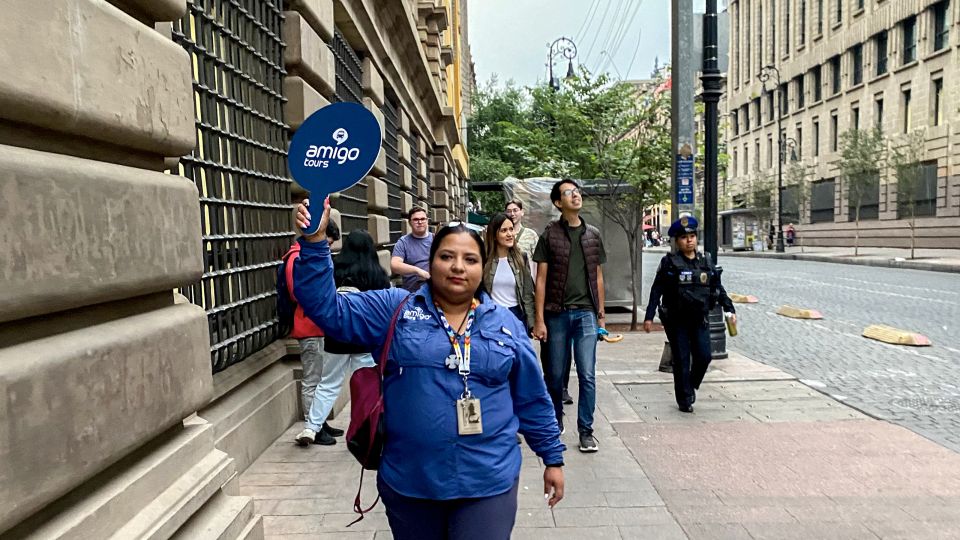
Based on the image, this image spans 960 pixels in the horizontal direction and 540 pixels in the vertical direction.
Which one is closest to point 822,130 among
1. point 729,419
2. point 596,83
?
point 596,83

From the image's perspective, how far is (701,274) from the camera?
657 cm

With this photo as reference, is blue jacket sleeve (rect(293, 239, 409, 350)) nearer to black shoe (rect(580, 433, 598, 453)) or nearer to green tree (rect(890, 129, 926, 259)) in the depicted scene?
black shoe (rect(580, 433, 598, 453))

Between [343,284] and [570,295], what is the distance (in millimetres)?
1706

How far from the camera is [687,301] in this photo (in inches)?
257

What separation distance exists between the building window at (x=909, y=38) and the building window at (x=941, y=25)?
69.5 inches

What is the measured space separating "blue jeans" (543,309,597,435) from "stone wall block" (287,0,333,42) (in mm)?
3574

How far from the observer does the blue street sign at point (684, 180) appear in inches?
408

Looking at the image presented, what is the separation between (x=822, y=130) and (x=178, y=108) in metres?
53.5

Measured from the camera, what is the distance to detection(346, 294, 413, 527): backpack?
248 cm

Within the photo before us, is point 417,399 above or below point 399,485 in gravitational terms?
above

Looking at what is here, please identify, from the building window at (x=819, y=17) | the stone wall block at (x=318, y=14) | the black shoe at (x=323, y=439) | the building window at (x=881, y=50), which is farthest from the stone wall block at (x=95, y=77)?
the building window at (x=819, y=17)

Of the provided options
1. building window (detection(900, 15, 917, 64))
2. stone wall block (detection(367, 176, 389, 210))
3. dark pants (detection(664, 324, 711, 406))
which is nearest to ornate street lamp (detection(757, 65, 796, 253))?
building window (detection(900, 15, 917, 64))

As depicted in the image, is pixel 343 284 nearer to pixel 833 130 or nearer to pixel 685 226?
pixel 685 226

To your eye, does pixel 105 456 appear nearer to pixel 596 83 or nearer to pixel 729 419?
pixel 729 419
